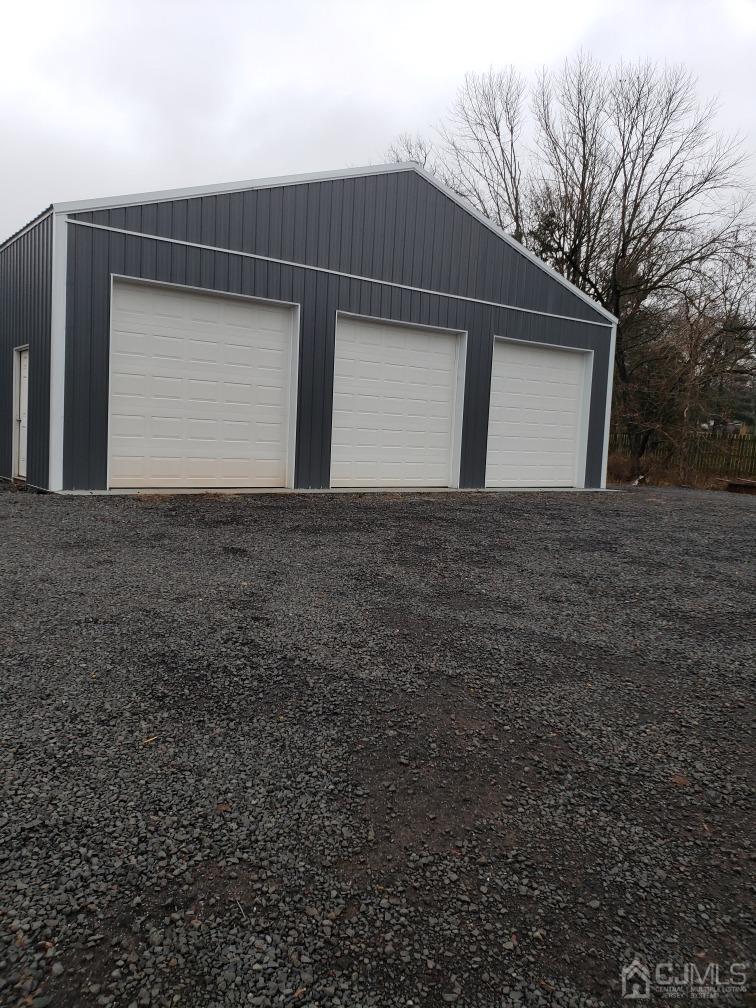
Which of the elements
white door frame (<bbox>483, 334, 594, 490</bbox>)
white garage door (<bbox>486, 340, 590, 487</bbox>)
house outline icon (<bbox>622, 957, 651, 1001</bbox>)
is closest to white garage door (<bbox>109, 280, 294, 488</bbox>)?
white garage door (<bbox>486, 340, 590, 487</bbox>)

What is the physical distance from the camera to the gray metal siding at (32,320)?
879 cm

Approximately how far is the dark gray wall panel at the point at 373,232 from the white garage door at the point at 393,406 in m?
1.03

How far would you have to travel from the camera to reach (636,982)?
141 centimetres

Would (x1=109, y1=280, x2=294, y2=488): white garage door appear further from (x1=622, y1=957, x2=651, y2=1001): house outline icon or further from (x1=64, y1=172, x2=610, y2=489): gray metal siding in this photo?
(x1=622, y1=957, x2=651, y2=1001): house outline icon

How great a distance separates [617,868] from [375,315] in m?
9.99

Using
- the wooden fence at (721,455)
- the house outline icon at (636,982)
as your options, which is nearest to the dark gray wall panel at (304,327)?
the wooden fence at (721,455)

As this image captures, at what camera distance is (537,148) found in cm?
2361

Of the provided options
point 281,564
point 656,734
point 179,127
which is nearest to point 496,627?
point 656,734

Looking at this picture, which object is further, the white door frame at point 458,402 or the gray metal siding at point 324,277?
the white door frame at point 458,402

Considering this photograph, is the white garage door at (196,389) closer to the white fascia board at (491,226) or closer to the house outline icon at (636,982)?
the white fascia board at (491,226)

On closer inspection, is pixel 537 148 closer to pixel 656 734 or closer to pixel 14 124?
pixel 14 124

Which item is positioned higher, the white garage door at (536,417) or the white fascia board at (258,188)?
the white fascia board at (258,188)

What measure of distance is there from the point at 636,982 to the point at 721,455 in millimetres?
20213

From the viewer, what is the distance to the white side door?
33.3 feet
